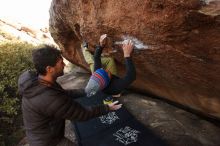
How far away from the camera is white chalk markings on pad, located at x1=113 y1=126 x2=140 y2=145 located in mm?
5599

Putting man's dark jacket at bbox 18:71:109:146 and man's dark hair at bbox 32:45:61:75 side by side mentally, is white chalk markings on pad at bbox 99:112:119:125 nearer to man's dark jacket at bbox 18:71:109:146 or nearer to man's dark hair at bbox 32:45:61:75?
man's dark jacket at bbox 18:71:109:146

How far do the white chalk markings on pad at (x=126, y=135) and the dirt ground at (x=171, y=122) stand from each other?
458 mm

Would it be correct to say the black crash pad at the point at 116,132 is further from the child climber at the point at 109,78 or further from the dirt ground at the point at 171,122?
the child climber at the point at 109,78

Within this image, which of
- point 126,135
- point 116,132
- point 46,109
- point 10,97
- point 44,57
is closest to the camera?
point 44,57

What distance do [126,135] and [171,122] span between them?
107 cm

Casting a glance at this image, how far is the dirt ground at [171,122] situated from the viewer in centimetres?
564

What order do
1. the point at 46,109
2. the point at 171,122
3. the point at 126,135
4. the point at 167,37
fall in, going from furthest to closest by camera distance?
the point at 171,122 → the point at 126,135 → the point at 167,37 → the point at 46,109

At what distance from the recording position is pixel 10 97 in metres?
8.59

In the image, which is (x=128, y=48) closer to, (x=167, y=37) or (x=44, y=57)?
(x=167, y=37)

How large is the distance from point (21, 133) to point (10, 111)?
27.8 inches

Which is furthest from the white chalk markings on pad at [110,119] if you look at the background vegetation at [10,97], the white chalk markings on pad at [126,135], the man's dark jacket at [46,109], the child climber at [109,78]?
the background vegetation at [10,97]

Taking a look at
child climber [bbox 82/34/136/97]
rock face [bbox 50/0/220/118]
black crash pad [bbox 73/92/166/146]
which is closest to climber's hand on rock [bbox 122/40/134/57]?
child climber [bbox 82/34/136/97]

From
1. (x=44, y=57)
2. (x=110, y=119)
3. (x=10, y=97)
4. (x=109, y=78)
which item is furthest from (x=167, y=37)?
(x=10, y=97)

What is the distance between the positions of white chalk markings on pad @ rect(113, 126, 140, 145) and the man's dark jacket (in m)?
1.90
